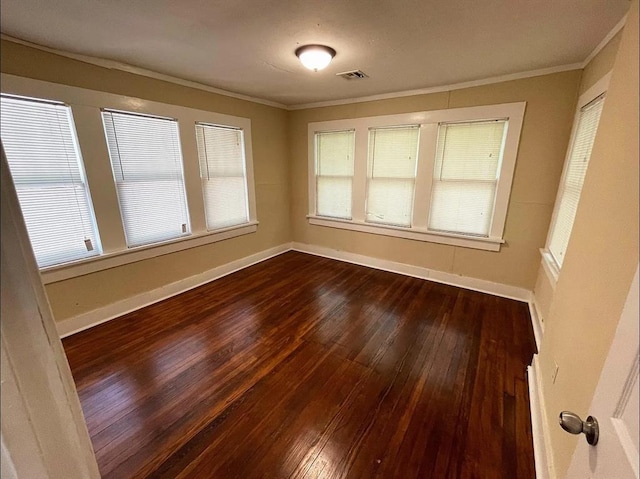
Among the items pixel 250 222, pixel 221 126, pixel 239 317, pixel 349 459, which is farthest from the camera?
pixel 250 222

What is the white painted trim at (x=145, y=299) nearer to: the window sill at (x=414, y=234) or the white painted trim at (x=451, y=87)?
the window sill at (x=414, y=234)

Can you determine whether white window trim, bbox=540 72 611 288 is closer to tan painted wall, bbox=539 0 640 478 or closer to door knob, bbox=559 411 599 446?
tan painted wall, bbox=539 0 640 478

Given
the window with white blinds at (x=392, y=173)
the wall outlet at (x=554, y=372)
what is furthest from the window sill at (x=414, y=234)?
the wall outlet at (x=554, y=372)

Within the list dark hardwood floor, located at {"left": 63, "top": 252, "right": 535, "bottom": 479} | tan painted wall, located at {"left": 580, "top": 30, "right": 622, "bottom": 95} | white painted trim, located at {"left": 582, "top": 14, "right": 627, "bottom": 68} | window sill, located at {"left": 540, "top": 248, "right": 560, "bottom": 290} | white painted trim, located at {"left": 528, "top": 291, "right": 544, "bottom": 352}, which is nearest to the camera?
dark hardwood floor, located at {"left": 63, "top": 252, "right": 535, "bottom": 479}

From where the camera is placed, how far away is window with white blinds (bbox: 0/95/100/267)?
1804 millimetres

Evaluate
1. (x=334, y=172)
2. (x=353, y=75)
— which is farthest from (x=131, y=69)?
(x=334, y=172)

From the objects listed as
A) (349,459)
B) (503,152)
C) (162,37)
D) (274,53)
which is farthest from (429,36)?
(349,459)

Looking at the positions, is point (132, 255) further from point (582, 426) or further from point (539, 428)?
point (539, 428)

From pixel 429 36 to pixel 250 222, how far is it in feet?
9.84

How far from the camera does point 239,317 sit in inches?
107

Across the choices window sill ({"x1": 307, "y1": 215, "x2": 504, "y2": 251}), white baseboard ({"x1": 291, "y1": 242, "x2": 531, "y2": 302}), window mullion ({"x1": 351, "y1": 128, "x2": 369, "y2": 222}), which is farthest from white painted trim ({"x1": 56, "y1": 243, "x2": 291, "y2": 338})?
window mullion ({"x1": 351, "y1": 128, "x2": 369, "y2": 222})

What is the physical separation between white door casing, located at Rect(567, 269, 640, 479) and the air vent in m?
2.61

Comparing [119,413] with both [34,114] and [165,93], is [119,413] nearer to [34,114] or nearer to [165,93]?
[34,114]

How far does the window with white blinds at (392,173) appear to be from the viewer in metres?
3.43
